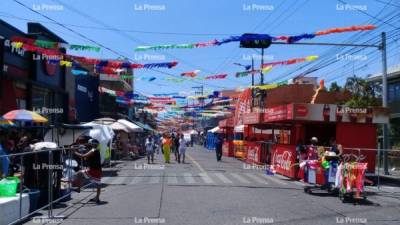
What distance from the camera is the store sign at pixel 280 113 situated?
24141 mm

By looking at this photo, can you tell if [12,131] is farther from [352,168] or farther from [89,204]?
[352,168]

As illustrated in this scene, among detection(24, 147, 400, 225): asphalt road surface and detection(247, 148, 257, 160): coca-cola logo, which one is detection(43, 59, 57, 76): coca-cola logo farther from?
detection(247, 148, 257, 160): coca-cola logo

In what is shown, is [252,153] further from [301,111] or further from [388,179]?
[388,179]

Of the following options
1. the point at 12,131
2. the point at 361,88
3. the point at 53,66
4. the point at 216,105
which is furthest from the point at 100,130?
the point at 216,105

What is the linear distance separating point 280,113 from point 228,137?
28378 mm

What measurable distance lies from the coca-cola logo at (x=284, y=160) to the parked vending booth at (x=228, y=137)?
21.7 meters

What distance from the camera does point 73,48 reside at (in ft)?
70.7

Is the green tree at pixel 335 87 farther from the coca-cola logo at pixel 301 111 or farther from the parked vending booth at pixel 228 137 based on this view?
the coca-cola logo at pixel 301 111

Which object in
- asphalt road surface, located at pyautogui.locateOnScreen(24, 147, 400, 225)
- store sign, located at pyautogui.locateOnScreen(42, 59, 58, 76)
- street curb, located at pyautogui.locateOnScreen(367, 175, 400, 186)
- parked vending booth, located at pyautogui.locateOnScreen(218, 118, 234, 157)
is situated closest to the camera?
asphalt road surface, located at pyautogui.locateOnScreen(24, 147, 400, 225)

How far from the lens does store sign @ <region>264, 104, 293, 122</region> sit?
24.1m

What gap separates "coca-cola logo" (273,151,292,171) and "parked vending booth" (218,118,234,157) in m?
21.7

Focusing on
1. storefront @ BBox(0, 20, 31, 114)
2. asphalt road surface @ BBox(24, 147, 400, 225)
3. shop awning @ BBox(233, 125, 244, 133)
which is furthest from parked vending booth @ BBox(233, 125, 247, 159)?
asphalt road surface @ BBox(24, 147, 400, 225)

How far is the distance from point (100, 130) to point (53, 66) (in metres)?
7.22

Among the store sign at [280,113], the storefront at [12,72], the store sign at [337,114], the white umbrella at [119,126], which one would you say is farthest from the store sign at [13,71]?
the store sign at [337,114]
